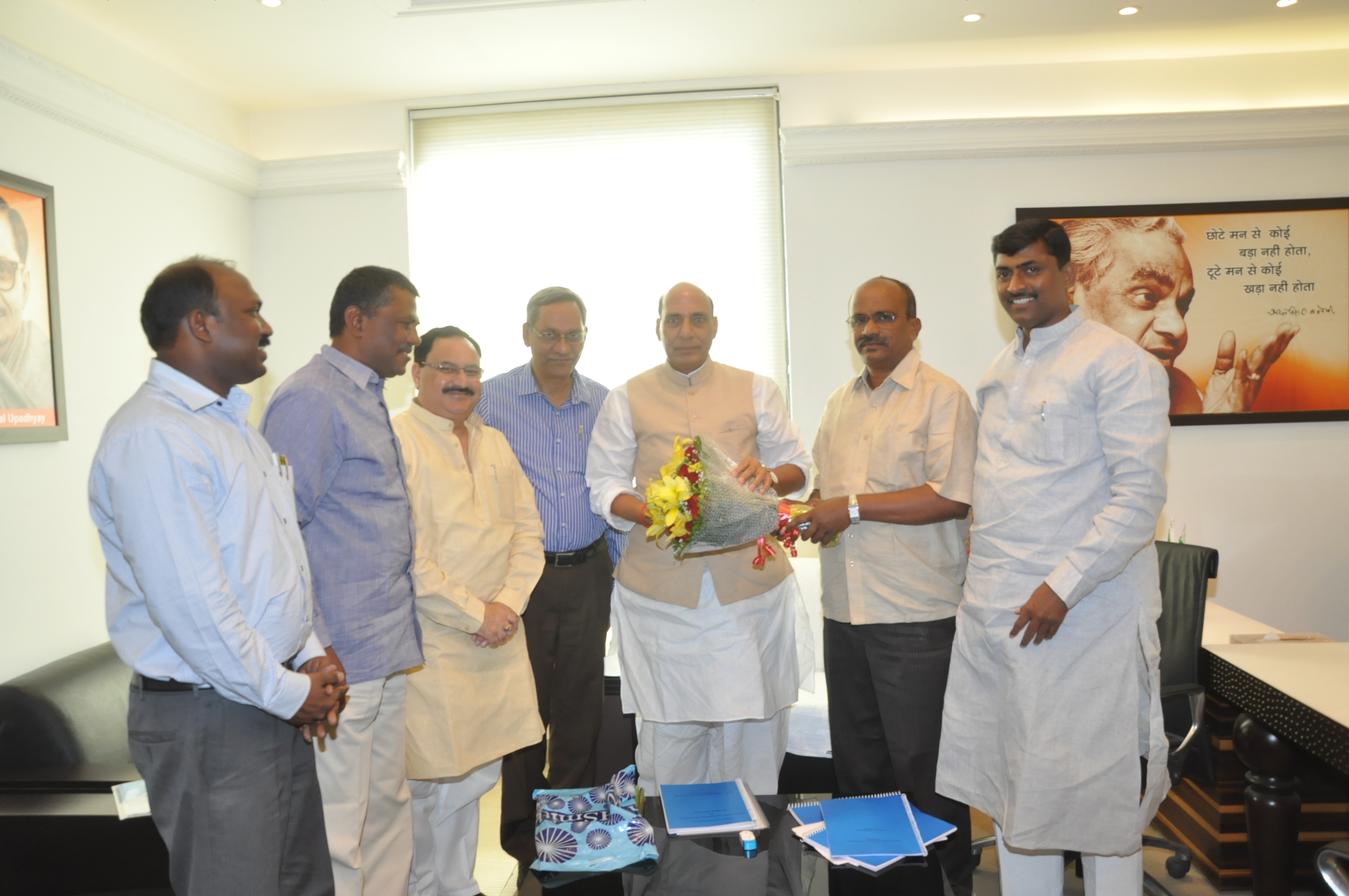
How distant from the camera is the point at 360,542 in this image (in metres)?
2.42

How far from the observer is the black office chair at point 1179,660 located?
9.80 feet

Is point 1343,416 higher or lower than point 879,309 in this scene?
lower

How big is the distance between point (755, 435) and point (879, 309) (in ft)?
1.92

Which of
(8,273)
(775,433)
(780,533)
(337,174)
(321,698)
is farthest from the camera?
(337,174)

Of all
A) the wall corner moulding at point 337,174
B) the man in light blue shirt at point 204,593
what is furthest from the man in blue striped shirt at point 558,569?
the wall corner moulding at point 337,174

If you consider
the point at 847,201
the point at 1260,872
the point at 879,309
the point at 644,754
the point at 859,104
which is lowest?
the point at 1260,872

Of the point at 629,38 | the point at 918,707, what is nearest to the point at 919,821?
the point at 918,707

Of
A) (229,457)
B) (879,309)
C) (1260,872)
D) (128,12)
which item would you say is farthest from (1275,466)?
(128,12)

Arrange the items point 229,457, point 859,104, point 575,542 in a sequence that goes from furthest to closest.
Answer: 1. point 859,104
2. point 575,542
3. point 229,457

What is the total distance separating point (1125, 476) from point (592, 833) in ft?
5.28

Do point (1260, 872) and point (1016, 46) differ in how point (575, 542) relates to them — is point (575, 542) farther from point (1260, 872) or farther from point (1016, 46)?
point (1016, 46)

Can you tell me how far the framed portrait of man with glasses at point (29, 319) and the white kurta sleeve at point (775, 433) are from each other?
280 centimetres

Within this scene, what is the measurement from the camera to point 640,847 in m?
2.19

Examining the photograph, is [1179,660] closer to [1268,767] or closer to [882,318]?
[1268,767]
